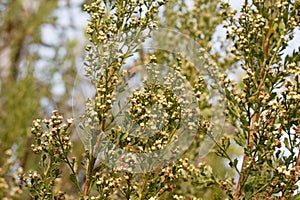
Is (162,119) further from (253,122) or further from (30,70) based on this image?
(30,70)

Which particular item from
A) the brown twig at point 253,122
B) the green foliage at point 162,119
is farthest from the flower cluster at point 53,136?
the brown twig at point 253,122

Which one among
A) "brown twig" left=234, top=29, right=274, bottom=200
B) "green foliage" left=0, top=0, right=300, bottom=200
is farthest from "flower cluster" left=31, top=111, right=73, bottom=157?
"brown twig" left=234, top=29, right=274, bottom=200

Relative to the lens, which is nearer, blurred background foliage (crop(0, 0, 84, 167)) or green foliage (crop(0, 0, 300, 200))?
green foliage (crop(0, 0, 300, 200))

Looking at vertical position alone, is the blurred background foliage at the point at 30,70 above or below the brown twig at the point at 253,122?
above

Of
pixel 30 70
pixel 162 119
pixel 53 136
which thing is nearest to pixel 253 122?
pixel 162 119

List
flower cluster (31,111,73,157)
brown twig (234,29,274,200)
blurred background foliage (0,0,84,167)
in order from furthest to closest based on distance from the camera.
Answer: blurred background foliage (0,0,84,167)
brown twig (234,29,274,200)
flower cluster (31,111,73,157)

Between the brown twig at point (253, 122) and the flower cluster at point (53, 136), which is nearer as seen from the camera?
the flower cluster at point (53, 136)

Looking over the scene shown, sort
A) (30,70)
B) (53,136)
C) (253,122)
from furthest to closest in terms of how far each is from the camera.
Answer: (30,70), (253,122), (53,136)

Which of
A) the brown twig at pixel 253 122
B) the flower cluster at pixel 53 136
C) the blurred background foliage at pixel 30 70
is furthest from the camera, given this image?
the blurred background foliage at pixel 30 70

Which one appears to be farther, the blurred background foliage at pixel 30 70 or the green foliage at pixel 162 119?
the blurred background foliage at pixel 30 70

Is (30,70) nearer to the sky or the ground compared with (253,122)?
nearer to the sky

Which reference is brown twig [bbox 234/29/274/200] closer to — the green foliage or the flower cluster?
the green foliage

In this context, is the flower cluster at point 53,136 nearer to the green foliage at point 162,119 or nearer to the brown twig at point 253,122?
the green foliage at point 162,119

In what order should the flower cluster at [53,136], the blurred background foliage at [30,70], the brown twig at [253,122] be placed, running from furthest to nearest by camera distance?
the blurred background foliage at [30,70]
the brown twig at [253,122]
the flower cluster at [53,136]
